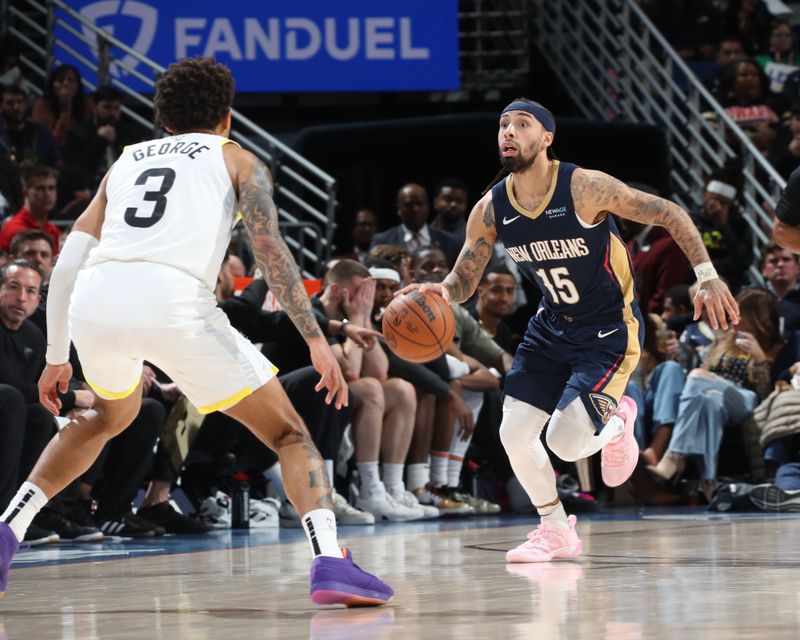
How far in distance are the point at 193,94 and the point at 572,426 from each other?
2237 mm

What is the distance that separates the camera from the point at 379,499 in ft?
26.7

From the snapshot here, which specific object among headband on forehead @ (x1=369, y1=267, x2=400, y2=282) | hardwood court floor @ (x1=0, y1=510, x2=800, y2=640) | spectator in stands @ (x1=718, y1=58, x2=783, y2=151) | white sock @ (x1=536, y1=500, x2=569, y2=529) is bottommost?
hardwood court floor @ (x1=0, y1=510, x2=800, y2=640)

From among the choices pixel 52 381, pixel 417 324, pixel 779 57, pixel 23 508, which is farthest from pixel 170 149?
pixel 779 57

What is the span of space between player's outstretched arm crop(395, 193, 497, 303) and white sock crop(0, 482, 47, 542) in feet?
6.06

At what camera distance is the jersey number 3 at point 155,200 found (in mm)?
4191

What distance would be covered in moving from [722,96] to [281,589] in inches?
388

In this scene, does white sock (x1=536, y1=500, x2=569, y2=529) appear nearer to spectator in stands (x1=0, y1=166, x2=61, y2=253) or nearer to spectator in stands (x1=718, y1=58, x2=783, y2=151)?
spectator in stands (x1=0, y1=166, x2=61, y2=253)

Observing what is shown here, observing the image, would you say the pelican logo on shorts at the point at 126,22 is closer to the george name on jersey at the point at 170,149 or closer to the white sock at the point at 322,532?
the george name on jersey at the point at 170,149

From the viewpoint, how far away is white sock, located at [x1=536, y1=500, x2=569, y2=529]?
572 cm

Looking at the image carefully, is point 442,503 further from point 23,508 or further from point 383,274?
point 23,508

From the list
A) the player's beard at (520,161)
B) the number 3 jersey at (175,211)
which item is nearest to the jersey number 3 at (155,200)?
the number 3 jersey at (175,211)

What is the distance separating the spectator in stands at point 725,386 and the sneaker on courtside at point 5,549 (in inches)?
228

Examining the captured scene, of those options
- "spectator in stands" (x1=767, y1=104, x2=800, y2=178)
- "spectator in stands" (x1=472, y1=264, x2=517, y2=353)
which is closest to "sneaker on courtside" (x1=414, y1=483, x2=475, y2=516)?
"spectator in stands" (x1=472, y1=264, x2=517, y2=353)

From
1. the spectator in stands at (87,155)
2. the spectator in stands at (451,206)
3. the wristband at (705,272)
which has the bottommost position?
the wristband at (705,272)
